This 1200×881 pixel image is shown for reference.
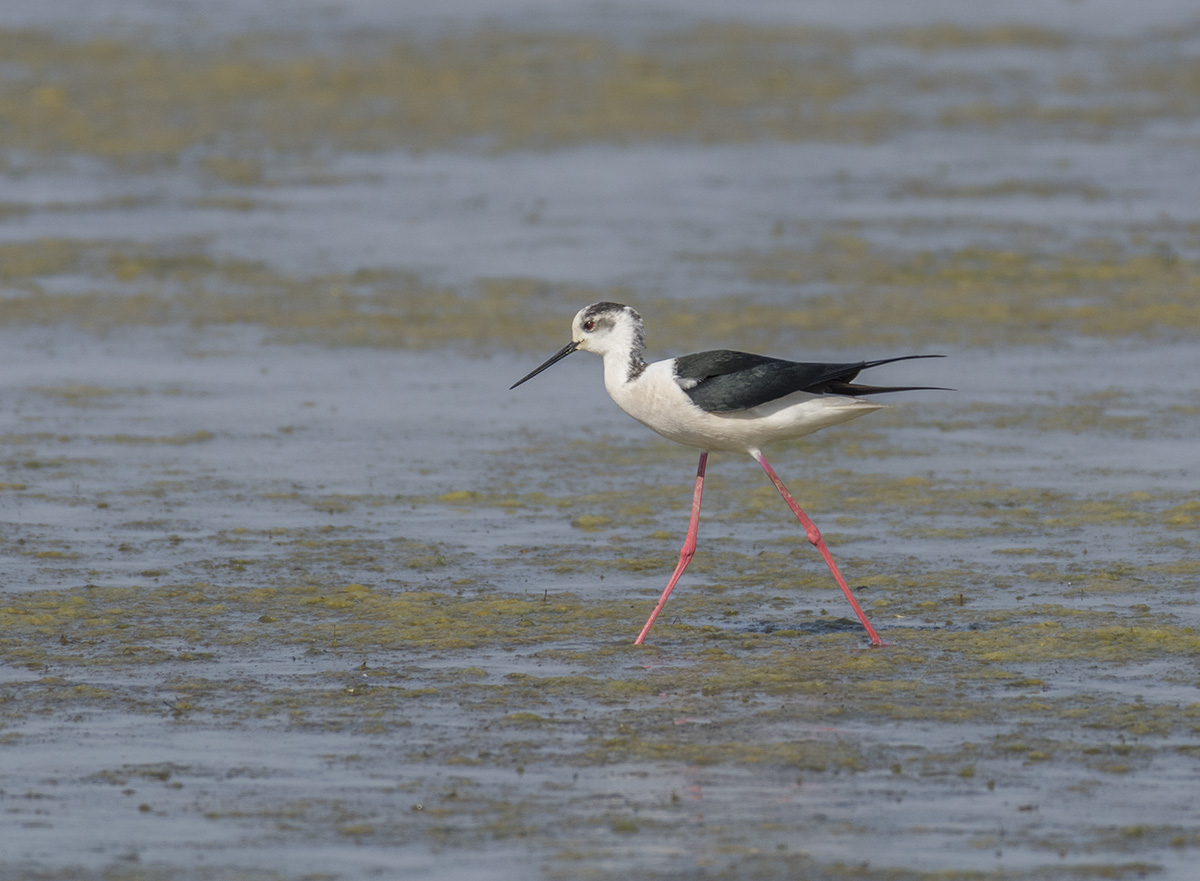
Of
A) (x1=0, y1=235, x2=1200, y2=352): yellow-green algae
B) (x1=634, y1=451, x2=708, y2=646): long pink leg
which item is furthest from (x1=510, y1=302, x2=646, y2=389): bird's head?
(x1=0, y1=235, x2=1200, y2=352): yellow-green algae

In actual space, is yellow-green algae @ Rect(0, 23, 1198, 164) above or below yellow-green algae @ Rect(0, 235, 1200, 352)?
above

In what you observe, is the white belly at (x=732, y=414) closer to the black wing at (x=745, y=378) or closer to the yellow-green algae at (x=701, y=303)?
the black wing at (x=745, y=378)

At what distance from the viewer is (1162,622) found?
7875 mm

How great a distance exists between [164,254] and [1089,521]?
9126 mm

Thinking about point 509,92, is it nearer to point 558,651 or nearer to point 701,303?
point 701,303

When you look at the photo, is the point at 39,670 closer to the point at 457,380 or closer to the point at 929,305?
the point at 457,380

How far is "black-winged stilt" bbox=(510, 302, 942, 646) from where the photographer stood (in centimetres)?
786

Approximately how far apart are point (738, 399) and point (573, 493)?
2559 mm

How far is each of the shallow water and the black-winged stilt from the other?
75 cm

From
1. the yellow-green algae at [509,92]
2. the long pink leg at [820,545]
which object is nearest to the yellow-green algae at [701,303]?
the yellow-green algae at [509,92]

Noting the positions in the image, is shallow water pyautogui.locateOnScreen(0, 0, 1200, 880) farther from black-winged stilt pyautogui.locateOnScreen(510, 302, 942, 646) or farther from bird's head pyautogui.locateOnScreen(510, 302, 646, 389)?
bird's head pyautogui.locateOnScreen(510, 302, 646, 389)

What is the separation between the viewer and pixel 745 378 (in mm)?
7883

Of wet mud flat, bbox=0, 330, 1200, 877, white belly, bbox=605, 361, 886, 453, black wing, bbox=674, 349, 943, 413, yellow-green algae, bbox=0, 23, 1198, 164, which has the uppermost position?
yellow-green algae, bbox=0, 23, 1198, 164

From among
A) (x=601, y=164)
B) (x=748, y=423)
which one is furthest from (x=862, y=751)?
(x=601, y=164)
